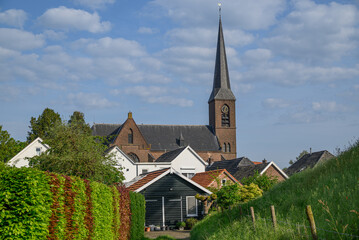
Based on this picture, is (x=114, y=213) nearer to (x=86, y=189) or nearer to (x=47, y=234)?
(x=86, y=189)

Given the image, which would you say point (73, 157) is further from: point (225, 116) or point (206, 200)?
point (225, 116)

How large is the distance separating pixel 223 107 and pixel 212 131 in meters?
5.42

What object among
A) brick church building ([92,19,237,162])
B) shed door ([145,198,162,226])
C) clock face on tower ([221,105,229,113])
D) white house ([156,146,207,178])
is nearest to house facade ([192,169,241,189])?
shed door ([145,198,162,226])

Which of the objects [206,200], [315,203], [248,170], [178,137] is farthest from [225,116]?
[315,203]

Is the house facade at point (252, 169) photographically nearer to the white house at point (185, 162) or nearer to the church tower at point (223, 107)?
the white house at point (185, 162)

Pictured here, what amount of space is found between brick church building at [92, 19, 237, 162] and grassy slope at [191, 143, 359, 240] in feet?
179

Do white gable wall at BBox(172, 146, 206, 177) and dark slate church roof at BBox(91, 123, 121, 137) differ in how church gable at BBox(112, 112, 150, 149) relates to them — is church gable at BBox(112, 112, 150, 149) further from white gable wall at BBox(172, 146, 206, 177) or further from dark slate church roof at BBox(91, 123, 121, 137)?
white gable wall at BBox(172, 146, 206, 177)

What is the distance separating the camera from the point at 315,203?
1193cm

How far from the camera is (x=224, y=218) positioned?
18.9 m

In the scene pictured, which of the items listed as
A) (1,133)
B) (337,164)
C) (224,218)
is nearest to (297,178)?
(337,164)

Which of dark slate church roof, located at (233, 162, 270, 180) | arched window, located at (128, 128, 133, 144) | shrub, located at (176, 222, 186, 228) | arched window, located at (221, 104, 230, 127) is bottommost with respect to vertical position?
shrub, located at (176, 222, 186, 228)

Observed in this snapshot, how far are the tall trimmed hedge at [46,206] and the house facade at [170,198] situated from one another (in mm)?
21737

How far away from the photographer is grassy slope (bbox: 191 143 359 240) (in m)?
9.15

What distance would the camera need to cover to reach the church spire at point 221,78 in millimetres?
81875
